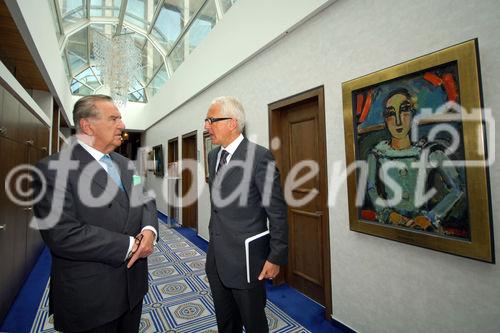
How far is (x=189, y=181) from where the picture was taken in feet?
19.5

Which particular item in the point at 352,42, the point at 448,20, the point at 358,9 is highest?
the point at 358,9

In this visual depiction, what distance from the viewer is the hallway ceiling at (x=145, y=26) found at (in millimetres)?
5074

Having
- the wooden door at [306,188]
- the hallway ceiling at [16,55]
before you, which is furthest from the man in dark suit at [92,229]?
the hallway ceiling at [16,55]

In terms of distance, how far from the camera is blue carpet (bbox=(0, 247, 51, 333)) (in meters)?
2.24

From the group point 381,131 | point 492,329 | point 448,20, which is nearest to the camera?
point 492,329

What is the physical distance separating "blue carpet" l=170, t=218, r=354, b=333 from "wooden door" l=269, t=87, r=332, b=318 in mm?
73

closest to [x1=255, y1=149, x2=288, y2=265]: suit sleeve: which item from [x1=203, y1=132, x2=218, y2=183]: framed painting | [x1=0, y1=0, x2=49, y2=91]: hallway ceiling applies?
[x1=0, y1=0, x2=49, y2=91]: hallway ceiling

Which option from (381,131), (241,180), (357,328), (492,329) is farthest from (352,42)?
(357,328)

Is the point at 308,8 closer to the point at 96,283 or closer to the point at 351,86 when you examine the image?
the point at 351,86

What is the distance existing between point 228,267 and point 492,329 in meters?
1.44

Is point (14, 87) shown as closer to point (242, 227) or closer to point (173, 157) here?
point (242, 227)

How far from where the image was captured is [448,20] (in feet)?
4.85

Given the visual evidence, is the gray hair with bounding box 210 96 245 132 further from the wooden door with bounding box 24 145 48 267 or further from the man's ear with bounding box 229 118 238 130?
the wooden door with bounding box 24 145 48 267

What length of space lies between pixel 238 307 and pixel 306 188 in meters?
1.51
